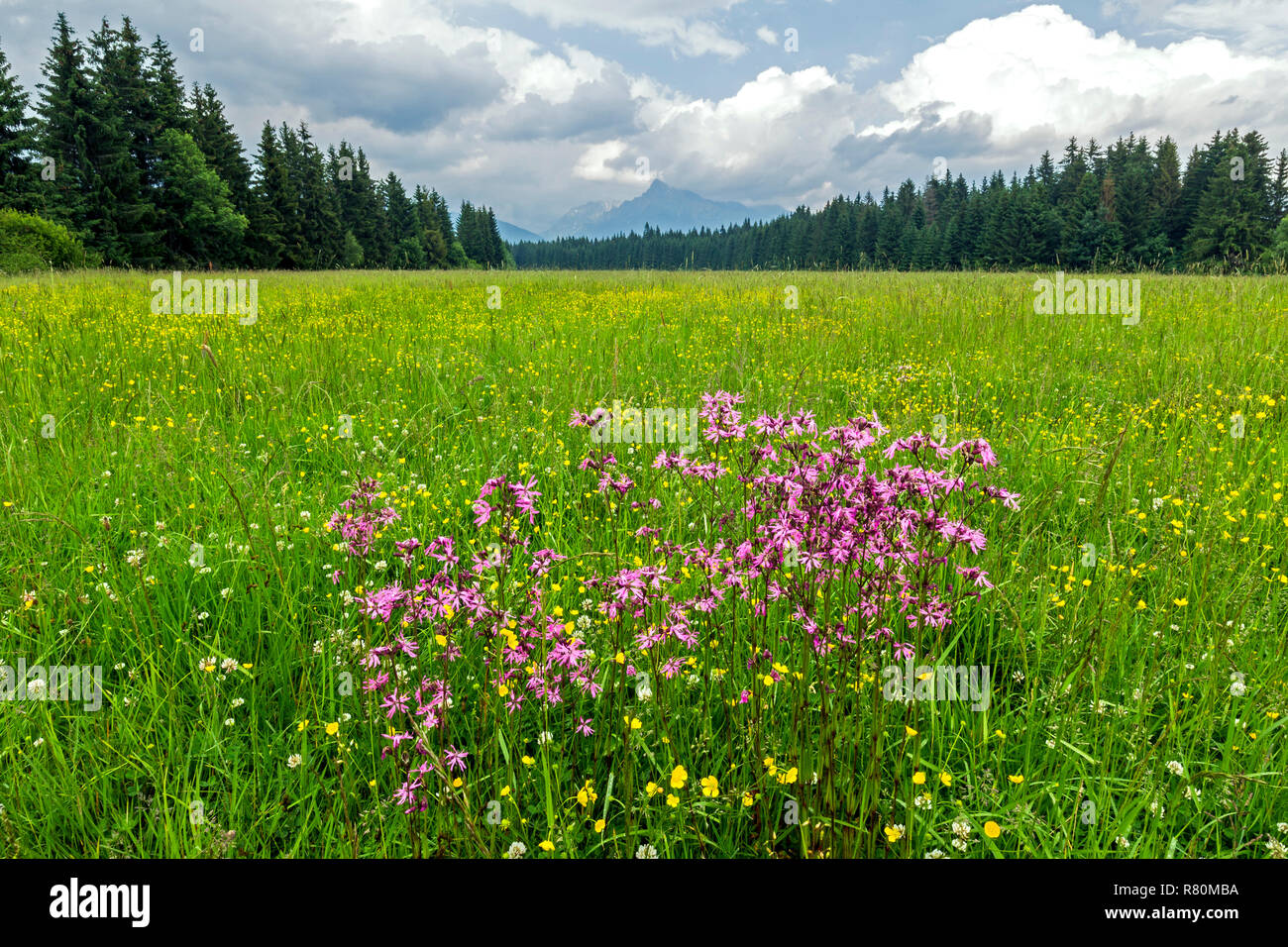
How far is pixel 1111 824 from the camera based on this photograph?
A: 1772 millimetres

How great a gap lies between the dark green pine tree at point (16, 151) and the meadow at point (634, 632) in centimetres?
4111

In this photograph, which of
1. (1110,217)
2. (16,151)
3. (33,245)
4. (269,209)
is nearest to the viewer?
(33,245)

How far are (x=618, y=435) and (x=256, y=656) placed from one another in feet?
7.74

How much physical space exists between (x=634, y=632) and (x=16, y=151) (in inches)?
1949

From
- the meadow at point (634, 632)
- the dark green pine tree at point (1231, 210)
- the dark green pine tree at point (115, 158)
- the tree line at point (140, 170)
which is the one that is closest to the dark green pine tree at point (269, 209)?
the tree line at point (140, 170)

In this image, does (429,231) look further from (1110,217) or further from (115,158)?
(1110,217)

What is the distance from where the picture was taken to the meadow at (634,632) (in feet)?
5.57

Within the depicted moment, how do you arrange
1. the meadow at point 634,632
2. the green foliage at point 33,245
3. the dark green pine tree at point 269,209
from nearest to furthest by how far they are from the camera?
1. the meadow at point 634,632
2. the green foliage at point 33,245
3. the dark green pine tree at point 269,209

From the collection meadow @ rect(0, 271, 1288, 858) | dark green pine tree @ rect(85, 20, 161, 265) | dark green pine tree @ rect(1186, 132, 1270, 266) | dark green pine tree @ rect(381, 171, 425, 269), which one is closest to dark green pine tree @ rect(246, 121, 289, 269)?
dark green pine tree @ rect(85, 20, 161, 265)

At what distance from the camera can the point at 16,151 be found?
111ft

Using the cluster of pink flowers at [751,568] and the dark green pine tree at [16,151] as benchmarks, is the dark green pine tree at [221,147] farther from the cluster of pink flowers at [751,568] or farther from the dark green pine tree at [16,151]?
the cluster of pink flowers at [751,568]

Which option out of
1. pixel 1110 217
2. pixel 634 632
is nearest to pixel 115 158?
pixel 634 632

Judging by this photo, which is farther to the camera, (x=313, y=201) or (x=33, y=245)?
(x=313, y=201)

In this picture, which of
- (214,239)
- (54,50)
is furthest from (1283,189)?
(54,50)
